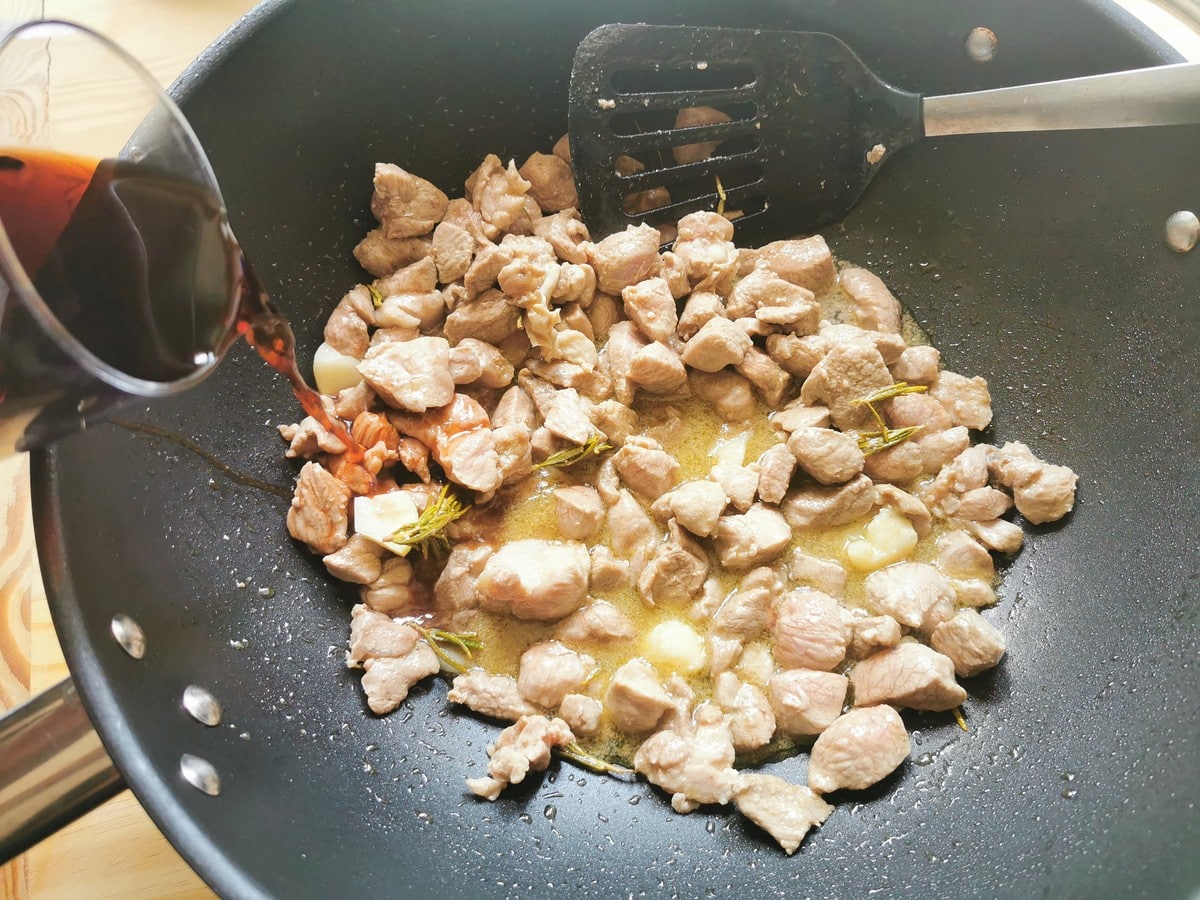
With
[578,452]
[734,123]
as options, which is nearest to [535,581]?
[578,452]

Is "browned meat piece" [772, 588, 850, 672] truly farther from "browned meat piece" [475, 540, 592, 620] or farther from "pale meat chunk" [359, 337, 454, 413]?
"pale meat chunk" [359, 337, 454, 413]

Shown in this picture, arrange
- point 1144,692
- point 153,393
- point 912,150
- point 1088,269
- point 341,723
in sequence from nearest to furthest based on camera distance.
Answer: point 153,393, point 1144,692, point 341,723, point 1088,269, point 912,150

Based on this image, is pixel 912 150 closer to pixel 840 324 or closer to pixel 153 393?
pixel 840 324

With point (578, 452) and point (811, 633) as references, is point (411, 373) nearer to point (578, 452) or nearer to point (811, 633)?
point (578, 452)

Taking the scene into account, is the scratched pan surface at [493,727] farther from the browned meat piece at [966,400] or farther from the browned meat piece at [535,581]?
the browned meat piece at [535,581]

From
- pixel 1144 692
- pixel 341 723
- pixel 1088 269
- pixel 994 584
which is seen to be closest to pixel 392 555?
pixel 341 723

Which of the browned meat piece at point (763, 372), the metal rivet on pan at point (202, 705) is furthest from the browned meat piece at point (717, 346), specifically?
the metal rivet on pan at point (202, 705)
